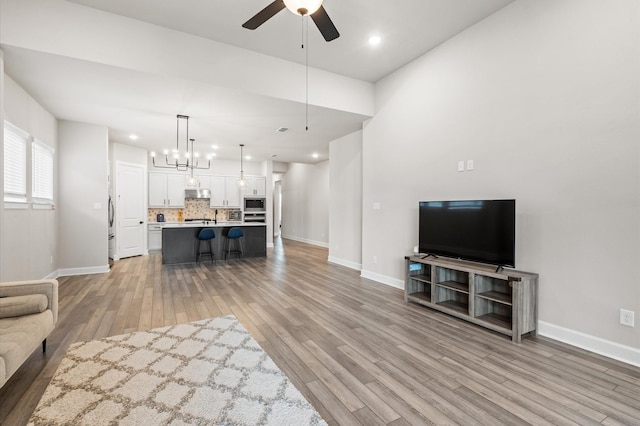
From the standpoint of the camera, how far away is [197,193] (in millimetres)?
9172

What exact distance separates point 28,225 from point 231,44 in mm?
3846

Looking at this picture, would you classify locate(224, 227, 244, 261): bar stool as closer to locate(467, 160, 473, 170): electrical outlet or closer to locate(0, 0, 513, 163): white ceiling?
locate(0, 0, 513, 163): white ceiling

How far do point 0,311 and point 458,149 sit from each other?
4.83 meters

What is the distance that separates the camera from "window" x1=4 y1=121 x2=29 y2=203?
3607mm

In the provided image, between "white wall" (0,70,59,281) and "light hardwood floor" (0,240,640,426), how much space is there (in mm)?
611

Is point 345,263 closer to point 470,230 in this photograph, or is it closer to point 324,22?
point 470,230

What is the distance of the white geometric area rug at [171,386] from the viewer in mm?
1761

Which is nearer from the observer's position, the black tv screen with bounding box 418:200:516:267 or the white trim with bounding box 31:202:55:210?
the black tv screen with bounding box 418:200:516:267

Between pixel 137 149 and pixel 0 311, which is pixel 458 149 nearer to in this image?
pixel 0 311

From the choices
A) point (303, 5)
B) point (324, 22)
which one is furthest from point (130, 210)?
point (303, 5)

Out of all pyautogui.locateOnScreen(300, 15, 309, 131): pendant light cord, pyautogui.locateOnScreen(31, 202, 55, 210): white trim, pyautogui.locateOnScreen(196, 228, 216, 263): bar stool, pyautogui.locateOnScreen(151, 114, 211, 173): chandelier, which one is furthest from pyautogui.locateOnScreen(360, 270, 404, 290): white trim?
pyautogui.locateOnScreen(31, 202, 55, 210): white trim

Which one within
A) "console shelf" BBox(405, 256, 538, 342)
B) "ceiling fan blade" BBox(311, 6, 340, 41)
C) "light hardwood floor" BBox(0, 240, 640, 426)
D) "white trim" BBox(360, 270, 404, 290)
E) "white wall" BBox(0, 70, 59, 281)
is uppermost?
"ceiling fan blade" BBox(311, 6, 340, 41)

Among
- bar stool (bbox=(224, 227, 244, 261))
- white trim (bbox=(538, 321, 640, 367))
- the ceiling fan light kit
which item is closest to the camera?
the ceiling fan light kit

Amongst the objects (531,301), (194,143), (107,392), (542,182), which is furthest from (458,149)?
(194,143)
